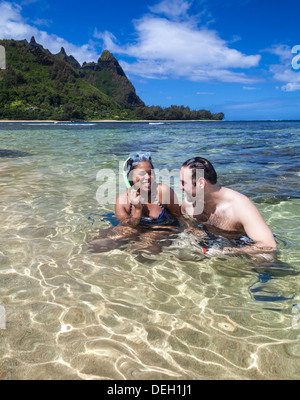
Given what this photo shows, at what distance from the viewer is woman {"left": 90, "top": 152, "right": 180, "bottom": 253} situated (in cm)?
393

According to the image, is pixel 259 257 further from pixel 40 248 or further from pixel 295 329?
pixel 40 248

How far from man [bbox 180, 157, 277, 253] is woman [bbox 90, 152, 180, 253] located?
45cm

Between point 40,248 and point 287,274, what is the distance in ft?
10.3

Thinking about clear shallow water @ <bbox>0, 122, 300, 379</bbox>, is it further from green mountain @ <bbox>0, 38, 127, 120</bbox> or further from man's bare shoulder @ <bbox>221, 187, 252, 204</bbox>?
green mountain @ <bbox>0, 38, 127, 120</bbox>

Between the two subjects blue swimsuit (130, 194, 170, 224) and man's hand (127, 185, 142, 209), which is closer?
man's hand (127, 185, 142, 209)

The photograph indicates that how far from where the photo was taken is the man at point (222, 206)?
3.50 m

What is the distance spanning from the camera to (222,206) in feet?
12.8

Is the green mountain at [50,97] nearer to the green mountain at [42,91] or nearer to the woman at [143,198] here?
the green mountain at [42,91]

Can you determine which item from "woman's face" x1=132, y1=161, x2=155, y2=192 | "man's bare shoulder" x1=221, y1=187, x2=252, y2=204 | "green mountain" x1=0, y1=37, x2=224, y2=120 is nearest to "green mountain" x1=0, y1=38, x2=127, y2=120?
"green mountain" x1=0, y1=37, x2=224, y2=120

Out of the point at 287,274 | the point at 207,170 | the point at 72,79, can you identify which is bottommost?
the point at 287,274

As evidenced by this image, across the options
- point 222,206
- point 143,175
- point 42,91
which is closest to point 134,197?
point 143,175

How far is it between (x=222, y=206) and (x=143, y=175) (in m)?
1.14

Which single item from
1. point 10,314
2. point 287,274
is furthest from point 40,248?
point 287,274
